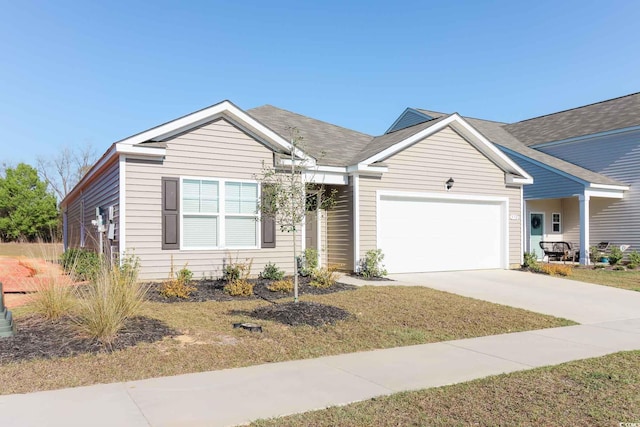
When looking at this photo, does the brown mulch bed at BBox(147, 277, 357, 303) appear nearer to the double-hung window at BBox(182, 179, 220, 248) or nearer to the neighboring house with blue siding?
the double-hung window at BBox(182, 179, 220, 248)

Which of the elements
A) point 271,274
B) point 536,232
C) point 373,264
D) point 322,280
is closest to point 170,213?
point 271,274

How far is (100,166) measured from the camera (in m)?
12.8

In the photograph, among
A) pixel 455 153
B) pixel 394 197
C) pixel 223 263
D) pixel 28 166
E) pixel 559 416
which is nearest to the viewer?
pixel 559 416

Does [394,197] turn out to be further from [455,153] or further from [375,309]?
[375,309]

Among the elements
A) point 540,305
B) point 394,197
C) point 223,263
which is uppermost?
point 394,197

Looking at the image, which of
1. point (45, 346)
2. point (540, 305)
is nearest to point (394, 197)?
point (540, 305)

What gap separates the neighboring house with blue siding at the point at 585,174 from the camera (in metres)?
19.7

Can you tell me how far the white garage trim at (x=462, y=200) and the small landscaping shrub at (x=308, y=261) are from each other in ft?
6.39

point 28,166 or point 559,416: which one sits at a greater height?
point 28,166

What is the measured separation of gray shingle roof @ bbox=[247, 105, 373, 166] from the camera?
14.6 metres

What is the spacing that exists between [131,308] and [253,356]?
82.9 inches

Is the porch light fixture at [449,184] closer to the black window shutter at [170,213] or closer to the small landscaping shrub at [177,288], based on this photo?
the black window shutter at [170,213]

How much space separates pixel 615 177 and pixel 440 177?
10.2 metres

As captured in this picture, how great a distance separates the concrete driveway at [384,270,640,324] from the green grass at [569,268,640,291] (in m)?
0.74
